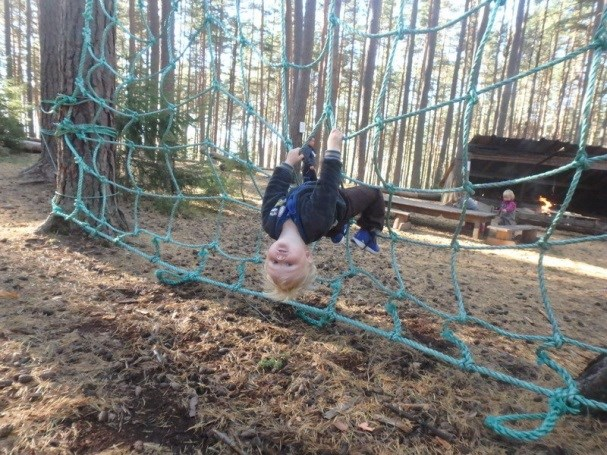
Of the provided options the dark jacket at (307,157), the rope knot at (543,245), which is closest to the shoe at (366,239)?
the dark jacket at (307,157)

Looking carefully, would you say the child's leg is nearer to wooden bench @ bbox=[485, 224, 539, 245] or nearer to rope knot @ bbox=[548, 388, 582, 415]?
rope knot @ bbox=[548, 388, 582, 415]

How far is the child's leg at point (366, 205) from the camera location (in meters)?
2.11

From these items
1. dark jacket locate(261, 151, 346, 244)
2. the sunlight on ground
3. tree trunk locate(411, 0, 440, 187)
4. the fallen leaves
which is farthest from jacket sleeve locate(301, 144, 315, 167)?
tree trunk locate(411, 0, 440, 187)

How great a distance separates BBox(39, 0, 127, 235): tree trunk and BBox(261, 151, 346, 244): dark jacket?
132cm

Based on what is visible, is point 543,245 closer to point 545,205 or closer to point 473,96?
point 473,96

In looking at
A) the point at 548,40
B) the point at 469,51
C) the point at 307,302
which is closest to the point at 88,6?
the point at 307,302

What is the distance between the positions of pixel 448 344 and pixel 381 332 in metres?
0.49

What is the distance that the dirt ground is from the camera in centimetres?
133

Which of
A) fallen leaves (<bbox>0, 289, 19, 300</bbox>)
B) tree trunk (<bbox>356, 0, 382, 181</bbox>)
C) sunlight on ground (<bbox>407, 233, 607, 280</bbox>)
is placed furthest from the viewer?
tree trunk (<bbox>356, 0, 382, 181</bbox>)

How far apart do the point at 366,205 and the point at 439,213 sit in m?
4.29

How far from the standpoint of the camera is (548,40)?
14.9 meters

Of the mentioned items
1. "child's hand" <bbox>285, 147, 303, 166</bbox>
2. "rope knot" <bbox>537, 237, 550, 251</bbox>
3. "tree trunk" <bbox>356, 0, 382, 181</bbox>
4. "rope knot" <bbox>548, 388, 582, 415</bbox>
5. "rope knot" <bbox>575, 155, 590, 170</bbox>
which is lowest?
"rope knot" <bbox>548, 388, 582, 415</bbox>

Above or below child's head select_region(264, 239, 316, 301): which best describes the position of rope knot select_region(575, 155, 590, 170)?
above

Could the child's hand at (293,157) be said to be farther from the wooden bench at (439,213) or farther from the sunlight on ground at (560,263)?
the wooden bench at (439,213)
